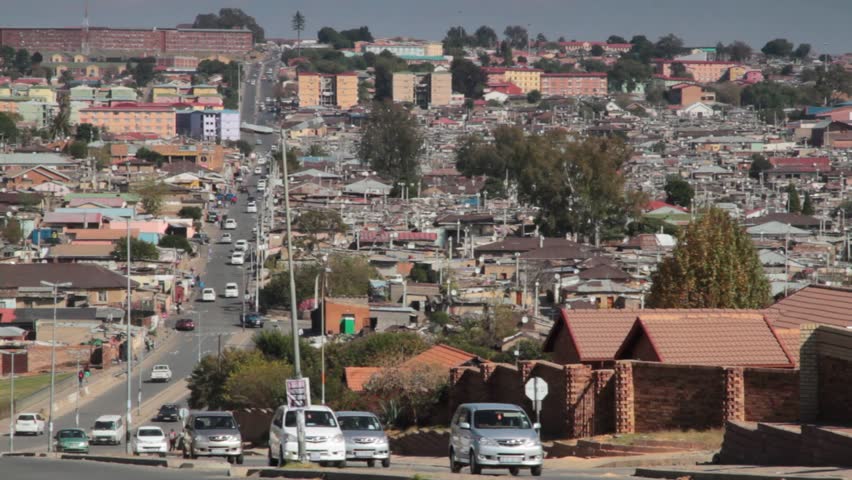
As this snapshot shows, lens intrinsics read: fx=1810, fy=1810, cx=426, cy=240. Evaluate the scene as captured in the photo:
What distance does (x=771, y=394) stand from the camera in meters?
29.5

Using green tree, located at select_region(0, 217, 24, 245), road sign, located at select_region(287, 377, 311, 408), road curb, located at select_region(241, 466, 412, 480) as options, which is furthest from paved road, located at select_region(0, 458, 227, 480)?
green tree, located at select_region(0, 217, 24, 245)

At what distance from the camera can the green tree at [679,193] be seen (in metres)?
157

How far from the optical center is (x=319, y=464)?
28.8 meters

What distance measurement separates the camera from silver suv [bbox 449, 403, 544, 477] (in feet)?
85.7

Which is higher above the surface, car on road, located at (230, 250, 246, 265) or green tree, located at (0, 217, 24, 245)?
green tree, located at (0, 217, 24, 245)

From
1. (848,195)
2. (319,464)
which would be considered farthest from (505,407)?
(848,195)

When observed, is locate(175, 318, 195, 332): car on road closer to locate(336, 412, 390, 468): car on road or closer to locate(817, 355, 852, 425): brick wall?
locate(336, 412, 390, 468): car on road

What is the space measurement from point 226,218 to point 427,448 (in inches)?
4148

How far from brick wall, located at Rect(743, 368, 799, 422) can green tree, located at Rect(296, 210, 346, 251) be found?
93299 mm

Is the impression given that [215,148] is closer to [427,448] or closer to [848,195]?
[848,195]

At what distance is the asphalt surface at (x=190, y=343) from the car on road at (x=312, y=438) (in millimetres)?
13851

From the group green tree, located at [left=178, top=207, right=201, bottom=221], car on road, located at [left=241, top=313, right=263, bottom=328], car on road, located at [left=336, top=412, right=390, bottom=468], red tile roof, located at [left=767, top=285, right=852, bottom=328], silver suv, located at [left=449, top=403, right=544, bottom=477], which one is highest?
green tree, located at [left=178, top=207, right=201, bottom=221]

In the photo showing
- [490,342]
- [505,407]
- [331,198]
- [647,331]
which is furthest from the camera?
[331,198]

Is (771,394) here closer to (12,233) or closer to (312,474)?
(312,474)
